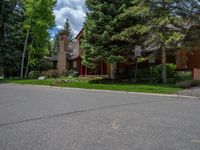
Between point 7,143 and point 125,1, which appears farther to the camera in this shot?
point 125,1

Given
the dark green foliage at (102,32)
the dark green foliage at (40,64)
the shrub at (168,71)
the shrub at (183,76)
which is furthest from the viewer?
the dark green foliage at (40,64)

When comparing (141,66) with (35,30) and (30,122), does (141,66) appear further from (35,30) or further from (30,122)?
(30,122)

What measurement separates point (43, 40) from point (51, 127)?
41108 mm

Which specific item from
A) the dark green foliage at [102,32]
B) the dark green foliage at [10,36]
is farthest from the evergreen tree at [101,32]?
the dark green foliage at [10,36]

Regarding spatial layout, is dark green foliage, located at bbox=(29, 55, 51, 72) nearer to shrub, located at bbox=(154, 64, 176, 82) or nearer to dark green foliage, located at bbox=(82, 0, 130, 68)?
dark green foliage, located at bbox=(82, 0, 130, 68)

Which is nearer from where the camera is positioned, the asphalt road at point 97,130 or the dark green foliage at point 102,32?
the asphalt road at point 97,130

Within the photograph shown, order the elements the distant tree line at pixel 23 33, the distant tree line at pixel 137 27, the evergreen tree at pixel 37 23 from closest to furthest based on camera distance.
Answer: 1. the distant tree line at pixel 137 27
2. the evergreen tree at pixel 37 23
3. the distant tree line at pixel 23 33

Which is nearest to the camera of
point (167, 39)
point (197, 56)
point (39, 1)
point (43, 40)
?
point (167, 39)

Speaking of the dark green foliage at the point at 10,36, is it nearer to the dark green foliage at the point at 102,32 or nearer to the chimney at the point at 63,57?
the chimney at the point at 63,57

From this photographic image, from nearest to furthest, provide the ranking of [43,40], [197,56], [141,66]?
[197,56], [141,66], [43,40]

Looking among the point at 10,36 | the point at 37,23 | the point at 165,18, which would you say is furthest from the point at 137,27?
the point at 10,36

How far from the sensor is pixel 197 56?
101 ft

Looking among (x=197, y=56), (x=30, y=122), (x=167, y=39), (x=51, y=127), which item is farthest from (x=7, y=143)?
(x=197, y=56)

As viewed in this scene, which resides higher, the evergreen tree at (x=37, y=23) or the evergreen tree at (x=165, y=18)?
the evergreen tree at (x=37, y=23)
